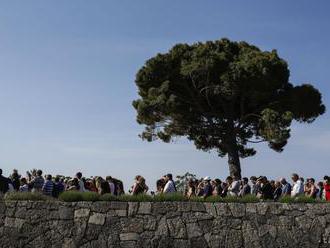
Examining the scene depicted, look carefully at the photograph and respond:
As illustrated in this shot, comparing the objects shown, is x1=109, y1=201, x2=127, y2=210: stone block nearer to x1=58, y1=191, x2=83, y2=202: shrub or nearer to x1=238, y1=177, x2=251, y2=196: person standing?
x1=58, y1=191, x2=83, y2=202: shrub

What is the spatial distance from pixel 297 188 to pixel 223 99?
610 inches

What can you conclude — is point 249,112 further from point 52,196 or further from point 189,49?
point 52,196

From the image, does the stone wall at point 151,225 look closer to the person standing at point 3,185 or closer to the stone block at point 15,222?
the stone block at point 15,222

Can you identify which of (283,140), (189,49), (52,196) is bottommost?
(52,196)

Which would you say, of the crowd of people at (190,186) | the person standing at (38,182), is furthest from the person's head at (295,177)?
the person standing at (38,182)

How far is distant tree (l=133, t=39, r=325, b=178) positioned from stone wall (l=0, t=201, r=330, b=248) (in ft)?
49.9

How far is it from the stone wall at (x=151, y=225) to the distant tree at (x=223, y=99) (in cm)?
1522

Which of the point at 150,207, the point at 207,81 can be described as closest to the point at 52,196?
the point at 150,207

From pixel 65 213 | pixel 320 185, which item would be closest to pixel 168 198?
pixel 65 213

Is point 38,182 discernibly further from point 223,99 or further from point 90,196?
point 223,99

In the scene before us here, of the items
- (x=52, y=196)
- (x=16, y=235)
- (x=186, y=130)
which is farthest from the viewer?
(x=186, y=130)

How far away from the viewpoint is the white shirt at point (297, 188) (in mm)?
16866

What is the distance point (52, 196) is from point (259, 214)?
5.89m

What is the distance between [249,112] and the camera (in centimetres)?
3256
